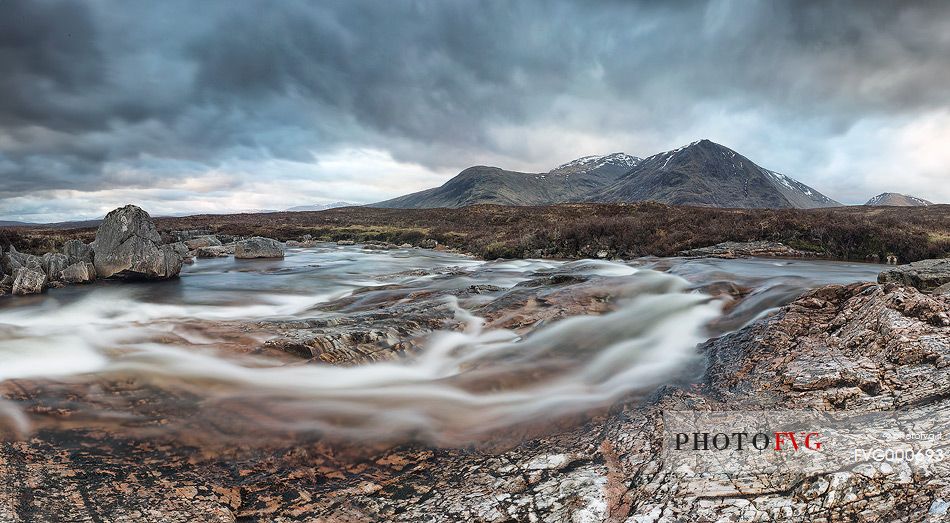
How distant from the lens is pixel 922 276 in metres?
8.80

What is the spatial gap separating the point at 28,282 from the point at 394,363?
52.6 feet

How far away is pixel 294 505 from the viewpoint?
407 centimetres

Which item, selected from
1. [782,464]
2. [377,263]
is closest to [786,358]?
[782,464]

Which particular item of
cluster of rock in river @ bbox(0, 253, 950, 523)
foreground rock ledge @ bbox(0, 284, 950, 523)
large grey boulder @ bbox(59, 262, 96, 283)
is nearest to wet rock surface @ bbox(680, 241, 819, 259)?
cluster of rock in river @ bbox(0, 253, 950, 523)

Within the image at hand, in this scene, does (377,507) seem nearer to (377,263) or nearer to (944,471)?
(944,471)

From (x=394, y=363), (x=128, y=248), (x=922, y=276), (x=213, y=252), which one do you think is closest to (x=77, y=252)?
(x=128, y=248)

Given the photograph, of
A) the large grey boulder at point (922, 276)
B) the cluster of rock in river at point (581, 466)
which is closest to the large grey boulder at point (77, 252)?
the cluster of rock in river at point (581, 466)

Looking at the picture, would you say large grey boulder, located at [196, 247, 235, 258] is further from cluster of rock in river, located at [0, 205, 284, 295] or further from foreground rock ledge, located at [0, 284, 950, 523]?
foreground rock ledge, located at [0, 284, 950, 523]

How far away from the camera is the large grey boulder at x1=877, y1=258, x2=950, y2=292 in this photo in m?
8.56

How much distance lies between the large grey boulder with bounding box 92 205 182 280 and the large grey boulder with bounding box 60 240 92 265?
27 centimetres

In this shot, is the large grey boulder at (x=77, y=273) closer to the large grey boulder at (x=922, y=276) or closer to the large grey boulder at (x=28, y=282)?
the large grey boulder at (x=28, y=282)

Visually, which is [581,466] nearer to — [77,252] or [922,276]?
[922,276]

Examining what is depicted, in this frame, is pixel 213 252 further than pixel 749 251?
Yes

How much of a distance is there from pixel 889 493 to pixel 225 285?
66.6ft
